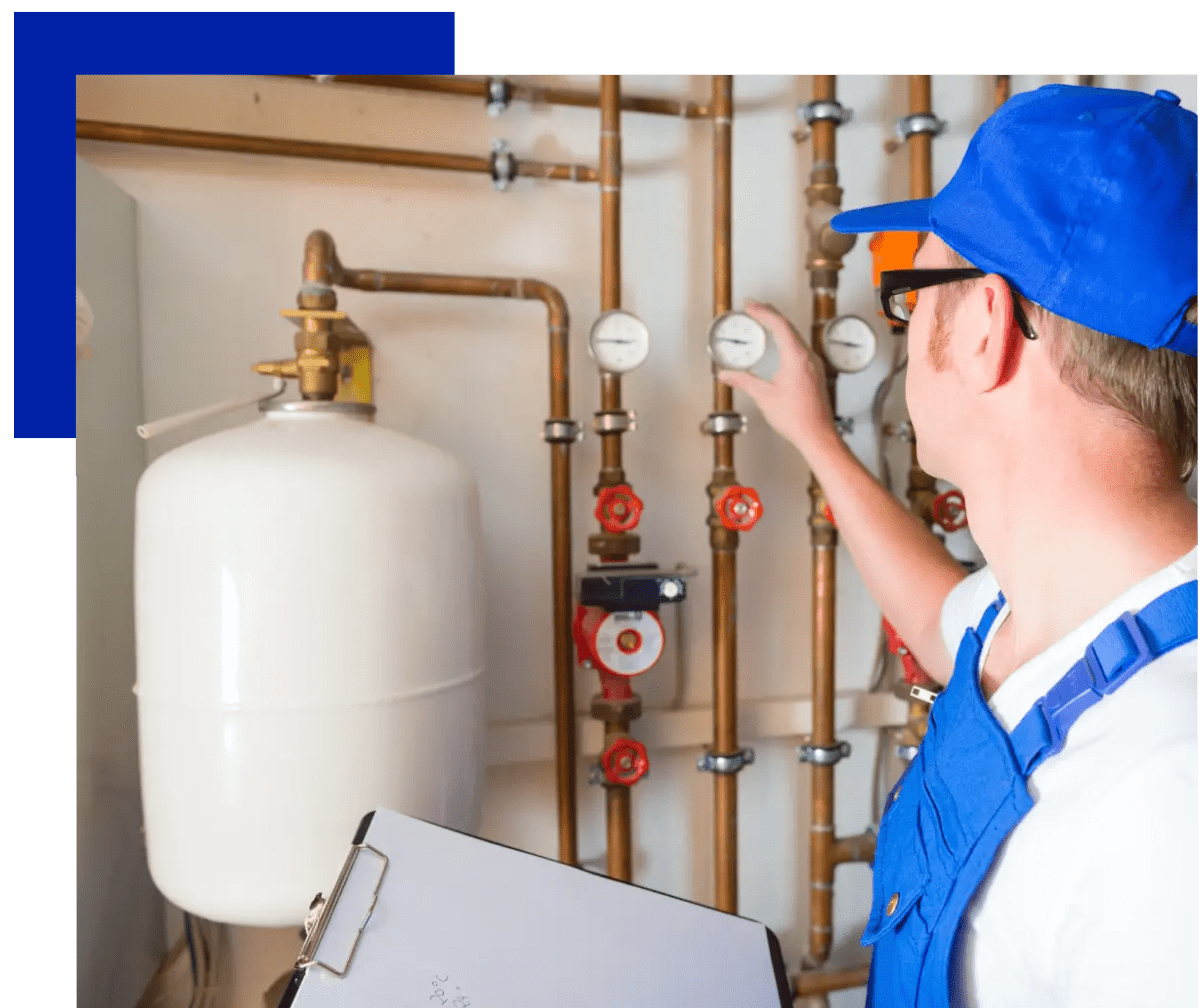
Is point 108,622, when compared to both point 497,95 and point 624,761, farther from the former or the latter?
point 497,95

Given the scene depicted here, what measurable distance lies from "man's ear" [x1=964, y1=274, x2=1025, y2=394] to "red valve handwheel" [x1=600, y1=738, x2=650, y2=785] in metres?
0.68

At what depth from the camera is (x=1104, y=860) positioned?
46cm

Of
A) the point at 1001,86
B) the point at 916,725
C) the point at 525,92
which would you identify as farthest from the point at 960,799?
the point at 1001,86

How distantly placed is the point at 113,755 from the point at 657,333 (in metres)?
0.87

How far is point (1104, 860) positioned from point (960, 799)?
0.14 meters

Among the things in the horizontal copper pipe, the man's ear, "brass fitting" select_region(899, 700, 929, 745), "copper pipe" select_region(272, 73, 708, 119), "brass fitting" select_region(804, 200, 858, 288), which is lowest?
the horizontal copper pipe

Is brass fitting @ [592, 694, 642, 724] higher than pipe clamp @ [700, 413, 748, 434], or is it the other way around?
pipe clamp @ [700, 413, 748, 434]

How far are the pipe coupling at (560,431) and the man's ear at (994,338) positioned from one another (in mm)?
560

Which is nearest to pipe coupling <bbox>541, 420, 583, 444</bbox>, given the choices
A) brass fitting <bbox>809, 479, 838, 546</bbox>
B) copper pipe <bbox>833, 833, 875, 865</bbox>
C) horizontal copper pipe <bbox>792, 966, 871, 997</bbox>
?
brass fitting <bbox>809, 479, 838, 546</bbox>

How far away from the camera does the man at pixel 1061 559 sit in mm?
464

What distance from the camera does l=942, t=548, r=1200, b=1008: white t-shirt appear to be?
43cm

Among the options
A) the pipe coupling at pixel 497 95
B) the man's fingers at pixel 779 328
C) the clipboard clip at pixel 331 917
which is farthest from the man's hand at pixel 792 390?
the clipboard clip at pixel 331 917

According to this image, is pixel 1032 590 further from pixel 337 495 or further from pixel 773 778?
pixel 773 778

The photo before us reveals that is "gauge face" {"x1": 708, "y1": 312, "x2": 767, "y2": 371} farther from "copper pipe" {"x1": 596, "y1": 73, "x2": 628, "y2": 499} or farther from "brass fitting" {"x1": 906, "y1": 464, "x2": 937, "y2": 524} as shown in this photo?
"brass fitting" {"x1": 906, "y1": 464, "x2": 937, "y2": 524}
